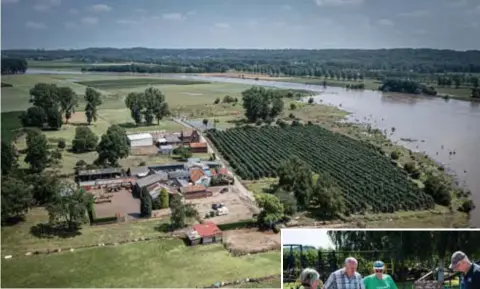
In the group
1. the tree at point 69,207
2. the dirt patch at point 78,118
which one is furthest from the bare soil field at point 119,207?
the dirt patch at point 78,118

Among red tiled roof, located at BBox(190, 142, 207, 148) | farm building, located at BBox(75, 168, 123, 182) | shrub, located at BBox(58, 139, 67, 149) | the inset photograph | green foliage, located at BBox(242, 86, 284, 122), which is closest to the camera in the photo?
the inset photograph

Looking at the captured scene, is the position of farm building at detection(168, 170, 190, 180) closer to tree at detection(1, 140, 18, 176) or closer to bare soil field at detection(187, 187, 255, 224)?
bare soil field at detection(187, 187, 255, 224)

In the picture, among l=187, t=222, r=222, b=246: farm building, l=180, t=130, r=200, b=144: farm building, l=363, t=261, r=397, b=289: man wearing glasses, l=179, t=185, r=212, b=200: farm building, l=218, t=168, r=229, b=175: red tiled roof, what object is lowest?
l=187, t=222, r=222, b=246: farm building

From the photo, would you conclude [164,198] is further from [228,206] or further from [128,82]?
[128,82]

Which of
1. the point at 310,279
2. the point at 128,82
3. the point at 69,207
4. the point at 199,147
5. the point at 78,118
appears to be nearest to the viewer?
the point at 310,279

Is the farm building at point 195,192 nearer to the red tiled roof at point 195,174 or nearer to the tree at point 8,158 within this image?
the red tiled roof at point 195,174

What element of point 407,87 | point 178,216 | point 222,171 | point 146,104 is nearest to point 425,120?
point 407,87

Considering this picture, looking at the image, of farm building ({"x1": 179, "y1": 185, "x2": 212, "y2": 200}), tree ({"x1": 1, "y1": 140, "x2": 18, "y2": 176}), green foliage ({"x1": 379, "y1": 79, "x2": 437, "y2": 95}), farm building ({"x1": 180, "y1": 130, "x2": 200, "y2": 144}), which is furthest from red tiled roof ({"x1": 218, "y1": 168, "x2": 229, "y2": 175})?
green foliage ({"x1": 379, "y1": 79, "x2": 437, "y2": 95})
